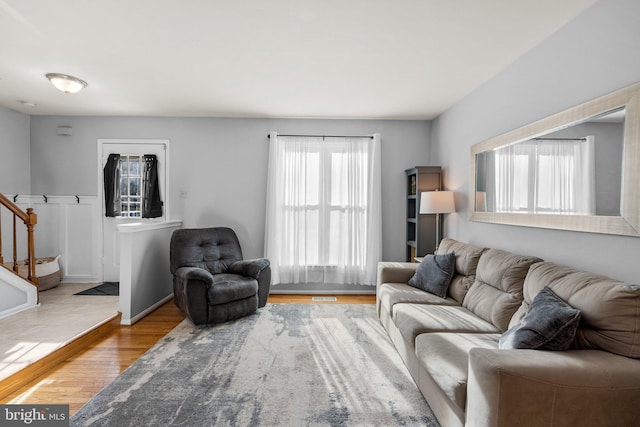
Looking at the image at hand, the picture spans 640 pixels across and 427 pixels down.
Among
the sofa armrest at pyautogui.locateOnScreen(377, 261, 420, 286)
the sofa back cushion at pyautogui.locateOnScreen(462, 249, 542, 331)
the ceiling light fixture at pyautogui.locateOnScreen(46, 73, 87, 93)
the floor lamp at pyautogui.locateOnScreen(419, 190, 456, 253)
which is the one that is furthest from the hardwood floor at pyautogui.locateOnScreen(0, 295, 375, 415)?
the floor lamp at pyautogui.locateOnScreen(419, 190, 456, 253)

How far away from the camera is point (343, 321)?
3.63 metres

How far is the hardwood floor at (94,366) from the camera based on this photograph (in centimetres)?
217

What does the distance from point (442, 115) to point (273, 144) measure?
7.74 ft

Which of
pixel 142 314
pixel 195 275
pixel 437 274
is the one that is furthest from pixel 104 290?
pixel 437 274

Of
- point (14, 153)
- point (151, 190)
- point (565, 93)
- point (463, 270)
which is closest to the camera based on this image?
point (565, 93)

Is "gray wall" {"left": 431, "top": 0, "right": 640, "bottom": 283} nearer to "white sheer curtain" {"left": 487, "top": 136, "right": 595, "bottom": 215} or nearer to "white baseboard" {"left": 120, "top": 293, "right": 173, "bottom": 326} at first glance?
"white sheer curtain" {"left": 487, "top": 136, "right": 595, "bottom": 215}

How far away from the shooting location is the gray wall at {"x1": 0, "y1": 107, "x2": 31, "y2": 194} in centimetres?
434

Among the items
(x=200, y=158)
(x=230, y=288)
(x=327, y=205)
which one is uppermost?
(x=200, y=158)

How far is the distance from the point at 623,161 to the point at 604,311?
860mm

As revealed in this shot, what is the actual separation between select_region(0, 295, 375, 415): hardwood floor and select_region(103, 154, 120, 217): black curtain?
181 centimetres

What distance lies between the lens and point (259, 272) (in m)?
3.87

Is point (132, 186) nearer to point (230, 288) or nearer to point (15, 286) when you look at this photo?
point (15, 286)

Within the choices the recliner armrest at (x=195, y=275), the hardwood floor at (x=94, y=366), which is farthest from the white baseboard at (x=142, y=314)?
the recliner armrest at (x=195, y=275)

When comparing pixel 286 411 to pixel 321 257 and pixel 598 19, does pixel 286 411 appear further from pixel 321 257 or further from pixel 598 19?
pixel 598 19
